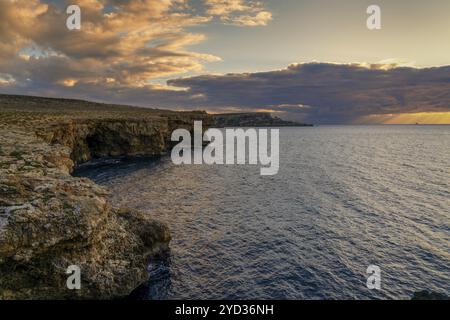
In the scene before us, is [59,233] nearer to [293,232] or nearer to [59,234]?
[59,234]

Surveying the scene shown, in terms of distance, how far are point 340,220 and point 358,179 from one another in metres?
30.8

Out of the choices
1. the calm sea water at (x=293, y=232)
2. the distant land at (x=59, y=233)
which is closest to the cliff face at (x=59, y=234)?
the distant land at (x=59, y=233)

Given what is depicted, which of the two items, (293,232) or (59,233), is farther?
(293,232)

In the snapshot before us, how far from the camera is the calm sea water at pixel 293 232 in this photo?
2578 cm

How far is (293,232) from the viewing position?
122 ft

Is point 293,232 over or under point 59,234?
under

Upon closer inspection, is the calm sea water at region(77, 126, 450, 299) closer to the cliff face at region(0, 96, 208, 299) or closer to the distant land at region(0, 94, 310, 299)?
the distant land at region(0, 94, 310, 299)

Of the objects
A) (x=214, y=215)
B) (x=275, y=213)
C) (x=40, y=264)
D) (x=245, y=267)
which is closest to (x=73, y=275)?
(x=40, y=264)

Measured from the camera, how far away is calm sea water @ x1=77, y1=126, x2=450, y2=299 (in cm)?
2578

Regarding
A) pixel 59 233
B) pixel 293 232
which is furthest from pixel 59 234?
pixel 293 232

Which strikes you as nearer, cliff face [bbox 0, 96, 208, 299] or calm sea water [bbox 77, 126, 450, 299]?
cliff face [bbox 0, 96, 208, 299]

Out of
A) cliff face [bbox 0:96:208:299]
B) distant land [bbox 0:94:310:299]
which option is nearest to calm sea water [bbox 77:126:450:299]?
distant land [bbox 0:94:310:299]

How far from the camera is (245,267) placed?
28.5 meters

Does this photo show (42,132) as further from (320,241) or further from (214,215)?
(320,241)
